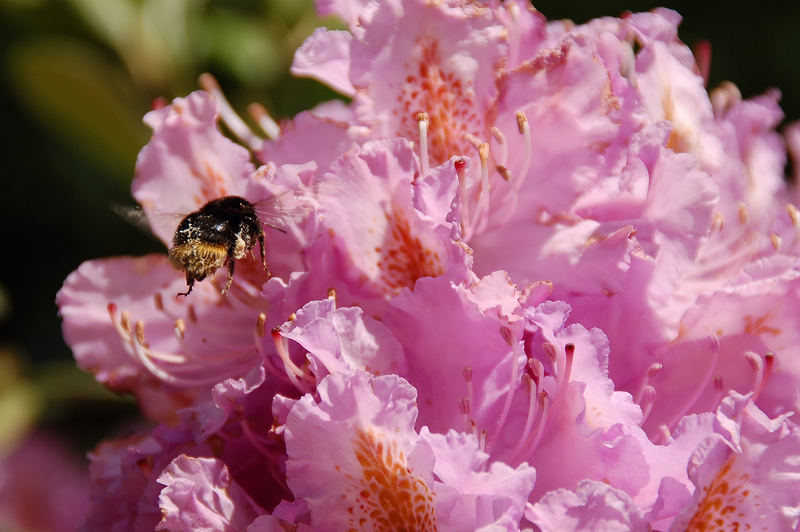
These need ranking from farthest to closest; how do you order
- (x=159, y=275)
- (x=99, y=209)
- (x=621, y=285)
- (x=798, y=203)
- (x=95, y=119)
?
1. (x=99, y=209)
2. (x=95, y=119)
3. (x=798, y=203)
4. (x=159, y=275)
5. (x=621, y=285)

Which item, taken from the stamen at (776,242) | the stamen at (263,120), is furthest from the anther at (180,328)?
the stamen at (776,242)

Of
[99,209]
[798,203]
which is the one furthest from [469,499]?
[99,209]

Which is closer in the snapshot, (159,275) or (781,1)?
(159,275)

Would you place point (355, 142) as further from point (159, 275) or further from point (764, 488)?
point (764, 488)

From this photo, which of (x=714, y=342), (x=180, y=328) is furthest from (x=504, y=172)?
(x=180, y=328)

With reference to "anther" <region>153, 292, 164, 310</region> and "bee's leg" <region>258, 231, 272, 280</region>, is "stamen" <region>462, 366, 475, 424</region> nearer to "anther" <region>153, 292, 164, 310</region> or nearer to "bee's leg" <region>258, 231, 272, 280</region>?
"bee's leg" <region>258, 231, 272, 280</region>

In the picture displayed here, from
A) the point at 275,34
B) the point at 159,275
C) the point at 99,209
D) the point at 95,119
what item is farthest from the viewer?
the point at 99,209
